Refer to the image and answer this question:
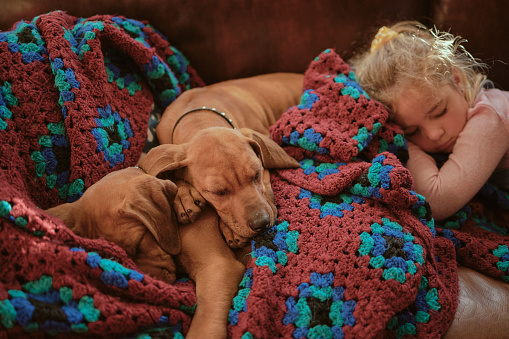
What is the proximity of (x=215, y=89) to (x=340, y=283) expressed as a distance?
1311mm

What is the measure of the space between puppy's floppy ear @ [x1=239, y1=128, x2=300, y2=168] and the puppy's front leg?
1.10ft

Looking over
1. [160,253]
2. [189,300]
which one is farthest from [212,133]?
[189,300]

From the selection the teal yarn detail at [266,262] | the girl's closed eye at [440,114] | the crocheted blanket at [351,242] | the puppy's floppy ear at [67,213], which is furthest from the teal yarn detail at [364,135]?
the puppy's floppy ear at [67,213]

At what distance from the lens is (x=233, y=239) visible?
1.59 meters

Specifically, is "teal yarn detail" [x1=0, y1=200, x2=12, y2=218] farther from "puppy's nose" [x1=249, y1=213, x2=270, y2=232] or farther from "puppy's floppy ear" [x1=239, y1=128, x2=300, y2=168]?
"puppy's floppy ear" [x1=239, y1=128, x2=300, y2=168]

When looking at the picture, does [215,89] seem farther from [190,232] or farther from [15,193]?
[15,193]

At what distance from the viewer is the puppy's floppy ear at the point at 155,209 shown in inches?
54.9

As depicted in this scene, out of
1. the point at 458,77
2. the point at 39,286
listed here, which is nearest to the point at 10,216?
the point at 39,286

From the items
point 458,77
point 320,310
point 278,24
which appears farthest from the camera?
point 278,24

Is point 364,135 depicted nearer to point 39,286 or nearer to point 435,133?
point 435,133

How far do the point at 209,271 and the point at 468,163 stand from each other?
1.24 metres

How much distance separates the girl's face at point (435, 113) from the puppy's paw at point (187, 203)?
104cm

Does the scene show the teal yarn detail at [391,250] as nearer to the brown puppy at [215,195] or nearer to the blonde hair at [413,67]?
the brown puppy at [215,195]

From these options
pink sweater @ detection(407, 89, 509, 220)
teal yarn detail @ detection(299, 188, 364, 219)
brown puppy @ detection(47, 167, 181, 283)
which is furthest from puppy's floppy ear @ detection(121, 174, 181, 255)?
pink sweater @ detection(407, 89, 509, 220)
